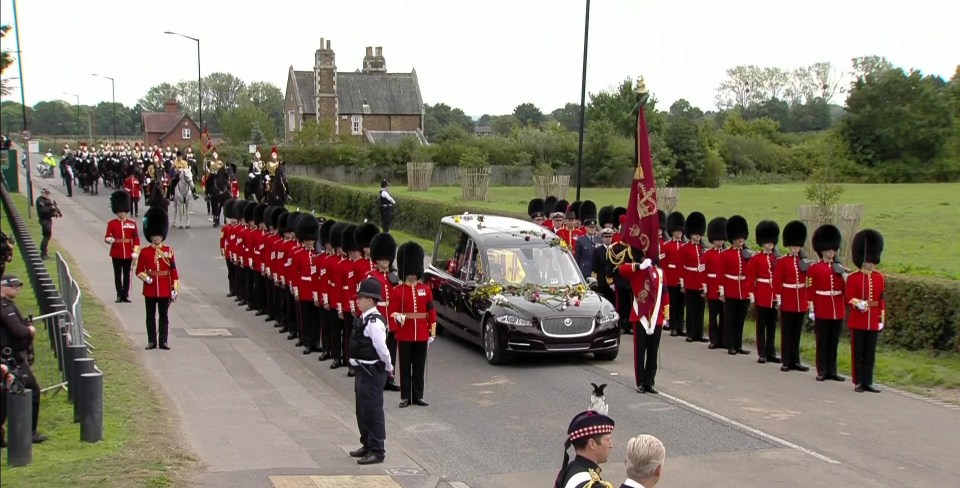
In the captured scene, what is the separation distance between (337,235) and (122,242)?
6974mm

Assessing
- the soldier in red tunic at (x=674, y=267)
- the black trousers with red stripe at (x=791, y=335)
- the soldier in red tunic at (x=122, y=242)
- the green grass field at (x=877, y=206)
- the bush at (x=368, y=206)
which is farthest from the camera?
the bush at (x=368, y=206)

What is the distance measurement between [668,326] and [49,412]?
10318mm

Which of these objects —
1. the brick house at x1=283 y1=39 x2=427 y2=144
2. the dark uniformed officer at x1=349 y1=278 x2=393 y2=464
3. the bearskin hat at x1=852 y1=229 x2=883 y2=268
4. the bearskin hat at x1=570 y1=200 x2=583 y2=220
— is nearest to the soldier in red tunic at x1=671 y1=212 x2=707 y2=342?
the bearskin hat at x1=852 y1=229 x2=883 y2=268

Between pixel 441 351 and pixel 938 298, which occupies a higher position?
pixel 938 298

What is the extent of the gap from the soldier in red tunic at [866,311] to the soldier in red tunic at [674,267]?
14.1 ft

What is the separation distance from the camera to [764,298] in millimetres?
15141

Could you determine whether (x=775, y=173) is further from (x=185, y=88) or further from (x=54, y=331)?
(x=185, y=88)

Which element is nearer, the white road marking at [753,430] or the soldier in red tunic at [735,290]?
the white road marking at [753,430]

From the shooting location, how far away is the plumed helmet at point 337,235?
588 inches

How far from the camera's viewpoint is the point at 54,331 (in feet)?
42.2

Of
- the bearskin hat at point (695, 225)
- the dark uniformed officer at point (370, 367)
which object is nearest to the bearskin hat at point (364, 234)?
the dark uniformed officer at point (370, 367)

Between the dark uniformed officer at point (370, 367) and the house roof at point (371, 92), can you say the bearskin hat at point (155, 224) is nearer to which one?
the dark uniformed officer at point (370, 367)

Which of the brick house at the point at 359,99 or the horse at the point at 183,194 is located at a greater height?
the brick house at the point at 359,99

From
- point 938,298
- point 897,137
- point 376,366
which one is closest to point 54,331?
point 376,366
